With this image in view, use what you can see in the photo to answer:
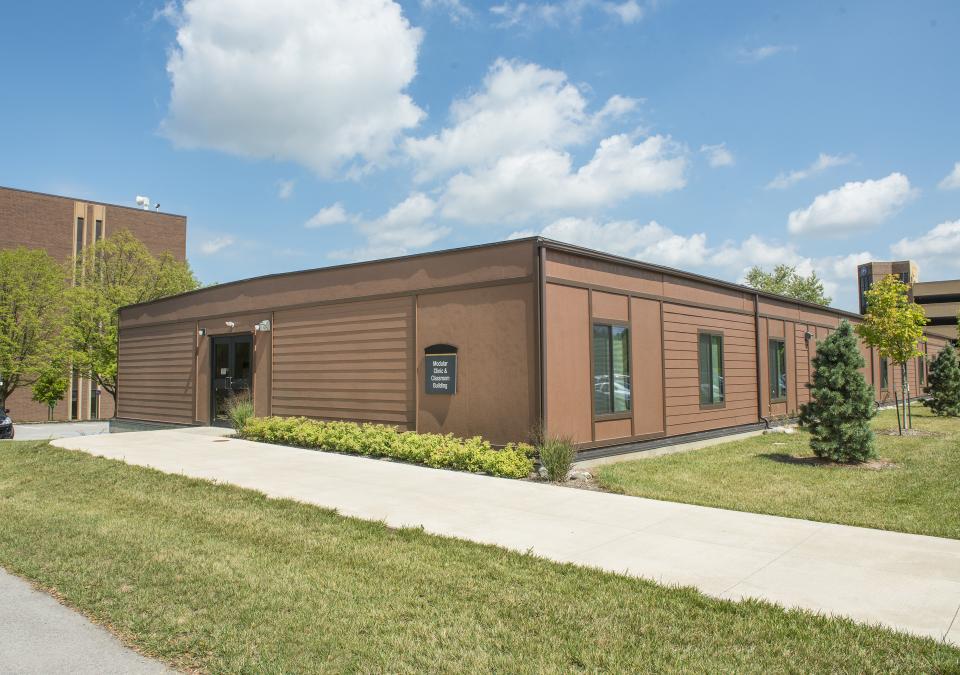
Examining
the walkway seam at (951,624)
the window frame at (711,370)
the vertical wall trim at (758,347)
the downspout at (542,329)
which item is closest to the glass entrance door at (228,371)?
the downspout at (542,329)

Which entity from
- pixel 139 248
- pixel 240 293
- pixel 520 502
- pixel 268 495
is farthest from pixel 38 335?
pixel 520 502

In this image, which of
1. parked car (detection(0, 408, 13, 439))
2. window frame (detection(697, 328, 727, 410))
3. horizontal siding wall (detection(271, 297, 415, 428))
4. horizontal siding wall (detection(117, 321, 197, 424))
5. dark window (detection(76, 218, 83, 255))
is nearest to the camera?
horizontal siding wall (detection(271, 297, 415, 428))

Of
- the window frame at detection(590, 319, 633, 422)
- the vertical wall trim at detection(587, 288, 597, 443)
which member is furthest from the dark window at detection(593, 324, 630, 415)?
the vertical wall trim at detection(587, 288, 597, 443)

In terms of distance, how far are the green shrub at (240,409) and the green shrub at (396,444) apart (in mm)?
180

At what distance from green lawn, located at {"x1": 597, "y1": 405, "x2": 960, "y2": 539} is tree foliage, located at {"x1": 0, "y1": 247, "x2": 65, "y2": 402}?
3416 centimetres

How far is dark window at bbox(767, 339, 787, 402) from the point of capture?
18062 mm

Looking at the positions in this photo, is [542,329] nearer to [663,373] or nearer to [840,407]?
[663,373]

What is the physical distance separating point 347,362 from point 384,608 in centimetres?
982

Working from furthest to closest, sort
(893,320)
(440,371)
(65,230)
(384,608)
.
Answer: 1. (65,230)
2. (893,320)
3. (440,371)
4. (384,608)

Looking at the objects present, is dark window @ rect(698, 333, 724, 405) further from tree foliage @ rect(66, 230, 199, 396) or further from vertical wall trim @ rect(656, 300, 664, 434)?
tree foliage @ rect(66, 230, 199, 396)

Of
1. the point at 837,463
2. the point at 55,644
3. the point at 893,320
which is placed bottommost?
the point at 55,644

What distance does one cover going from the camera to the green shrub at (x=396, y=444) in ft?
33.6

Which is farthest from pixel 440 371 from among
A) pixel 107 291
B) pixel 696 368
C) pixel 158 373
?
pixel 107 291

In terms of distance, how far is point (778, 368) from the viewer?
18547 millimetres
